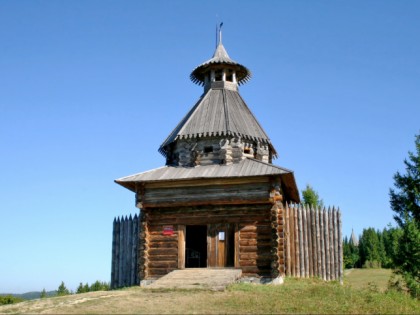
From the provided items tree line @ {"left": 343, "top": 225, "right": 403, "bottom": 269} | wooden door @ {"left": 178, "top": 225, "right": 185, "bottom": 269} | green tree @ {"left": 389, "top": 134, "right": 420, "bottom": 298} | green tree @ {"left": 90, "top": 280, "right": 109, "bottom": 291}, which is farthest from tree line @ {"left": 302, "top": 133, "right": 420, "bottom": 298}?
tree line @ {"left": 343, "top": 225, "right": 403, "bottom": 269}

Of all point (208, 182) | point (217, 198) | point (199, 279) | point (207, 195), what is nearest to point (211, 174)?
point (208, 182)

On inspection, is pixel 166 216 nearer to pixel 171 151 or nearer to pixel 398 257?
pixel 171 151

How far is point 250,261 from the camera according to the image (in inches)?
781

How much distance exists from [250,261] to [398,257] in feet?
19.3

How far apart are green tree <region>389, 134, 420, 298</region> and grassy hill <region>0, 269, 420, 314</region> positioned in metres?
2.50

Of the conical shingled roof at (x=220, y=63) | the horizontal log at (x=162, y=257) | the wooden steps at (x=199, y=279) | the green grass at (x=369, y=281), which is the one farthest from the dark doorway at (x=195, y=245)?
the conical shingled roof at (x=220, y=63)

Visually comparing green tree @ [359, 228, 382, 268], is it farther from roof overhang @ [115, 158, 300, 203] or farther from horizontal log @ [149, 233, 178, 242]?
horizontal log @ [149, 233, 178, 242]

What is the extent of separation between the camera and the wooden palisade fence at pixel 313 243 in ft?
68.7

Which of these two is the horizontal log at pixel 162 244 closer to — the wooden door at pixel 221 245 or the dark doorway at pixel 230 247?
the wooden door at pixel 221 245

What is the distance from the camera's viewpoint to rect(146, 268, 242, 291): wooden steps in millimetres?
16578

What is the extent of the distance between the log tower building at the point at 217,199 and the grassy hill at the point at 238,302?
11.3 ft

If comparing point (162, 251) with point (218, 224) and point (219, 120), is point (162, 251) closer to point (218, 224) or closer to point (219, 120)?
point (218, 224)

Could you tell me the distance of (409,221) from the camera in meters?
18.9

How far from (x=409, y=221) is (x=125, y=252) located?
13043 millimetres
